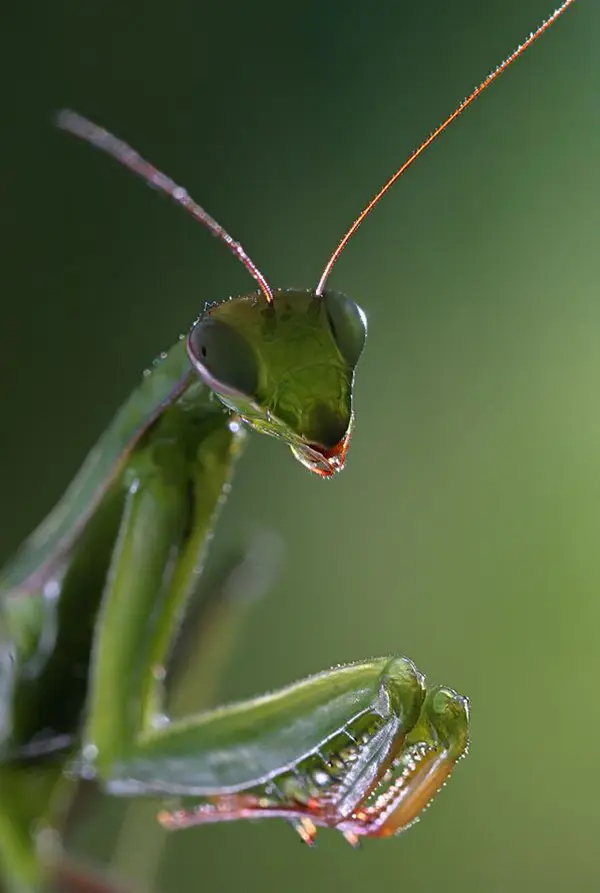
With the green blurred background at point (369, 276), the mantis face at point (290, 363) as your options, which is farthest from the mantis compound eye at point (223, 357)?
the green blurred background at point (369, 276)

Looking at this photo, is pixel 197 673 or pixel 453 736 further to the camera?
pixel 197 673

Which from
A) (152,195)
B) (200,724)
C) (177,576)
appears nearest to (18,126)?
(152,195)

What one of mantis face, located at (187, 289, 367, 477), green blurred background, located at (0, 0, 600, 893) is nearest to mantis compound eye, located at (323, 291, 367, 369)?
mantis face, located at (187, 289, 367, 477)

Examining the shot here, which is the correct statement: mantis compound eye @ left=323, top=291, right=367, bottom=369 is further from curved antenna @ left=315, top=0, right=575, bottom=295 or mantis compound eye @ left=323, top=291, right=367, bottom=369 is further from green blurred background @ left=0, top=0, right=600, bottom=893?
green blurred background @ left=0, top=0, right=600, bottom=893

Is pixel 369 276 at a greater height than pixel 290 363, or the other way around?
pixel 369 276

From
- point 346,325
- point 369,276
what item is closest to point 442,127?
point 346,325

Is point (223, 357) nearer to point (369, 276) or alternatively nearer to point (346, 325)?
point (346, 325)

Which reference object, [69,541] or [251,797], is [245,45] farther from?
[251,797]

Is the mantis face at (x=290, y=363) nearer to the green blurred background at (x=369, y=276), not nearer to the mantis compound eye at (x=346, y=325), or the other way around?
the mantis compound eye at (x=346, y=325)
